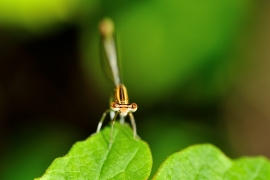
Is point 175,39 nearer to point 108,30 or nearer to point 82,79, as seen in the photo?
point 108,30

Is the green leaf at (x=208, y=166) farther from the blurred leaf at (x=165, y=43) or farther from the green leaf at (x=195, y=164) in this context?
the blurred leaf at (x=165, y=43)

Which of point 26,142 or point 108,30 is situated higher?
point 108,30

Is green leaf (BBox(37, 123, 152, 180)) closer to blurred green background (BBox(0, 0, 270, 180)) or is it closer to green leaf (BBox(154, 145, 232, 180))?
green leaf (BBox(154, 145, 232, 180))

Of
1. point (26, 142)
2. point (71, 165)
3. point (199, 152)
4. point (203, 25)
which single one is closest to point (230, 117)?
point (203, 25)

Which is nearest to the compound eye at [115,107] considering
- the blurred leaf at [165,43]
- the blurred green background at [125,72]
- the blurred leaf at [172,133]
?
the blurred green background at [125,72]

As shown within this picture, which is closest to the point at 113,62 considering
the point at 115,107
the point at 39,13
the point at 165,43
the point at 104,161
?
the point at 165,43

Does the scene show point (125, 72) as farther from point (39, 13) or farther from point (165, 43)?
point (39, 13)
